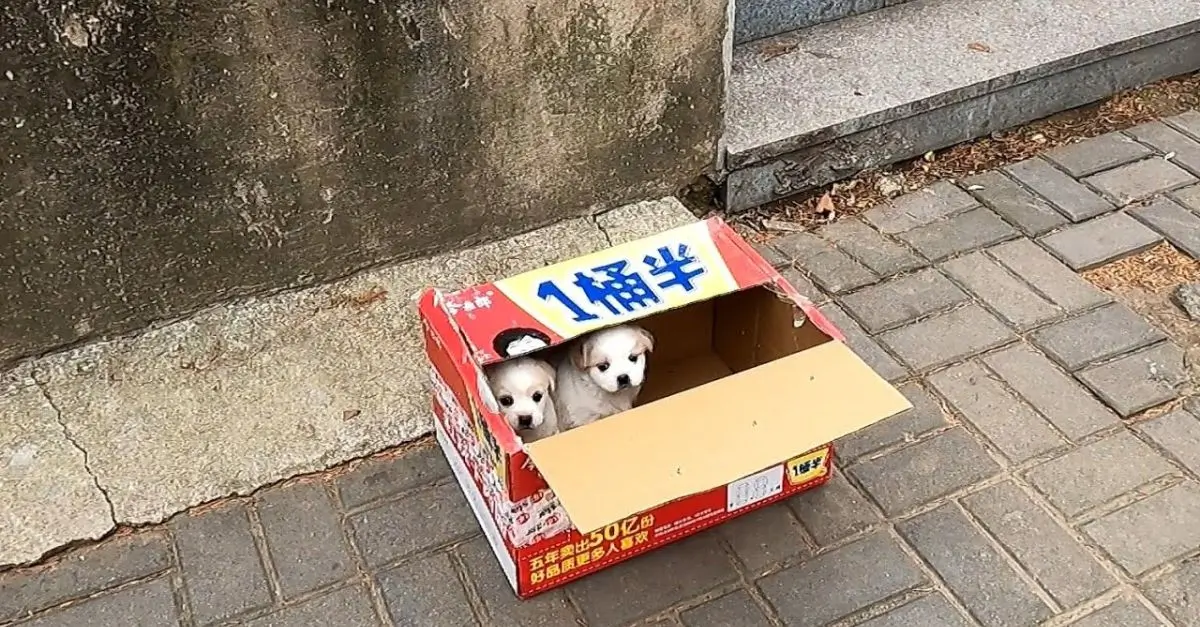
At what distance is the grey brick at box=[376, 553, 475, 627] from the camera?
2418mm

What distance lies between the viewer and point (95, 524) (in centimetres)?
259

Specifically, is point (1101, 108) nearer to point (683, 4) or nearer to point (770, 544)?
point (683, 4)

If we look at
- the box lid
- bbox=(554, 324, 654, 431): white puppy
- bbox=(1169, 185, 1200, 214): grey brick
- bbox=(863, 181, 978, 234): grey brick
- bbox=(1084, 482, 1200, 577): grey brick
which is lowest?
bbox=(1084, 482, 1200, 577): grey brick

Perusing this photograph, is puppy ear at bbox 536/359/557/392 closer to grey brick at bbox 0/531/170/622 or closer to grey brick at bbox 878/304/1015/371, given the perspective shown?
grey brick at bbox 0/531/170/622

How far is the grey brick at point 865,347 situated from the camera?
301 centimetres

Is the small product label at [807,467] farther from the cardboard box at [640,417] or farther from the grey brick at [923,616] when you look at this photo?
the grey brick at [923,616]

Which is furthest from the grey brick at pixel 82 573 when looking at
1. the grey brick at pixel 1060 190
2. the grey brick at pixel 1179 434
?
the grey brick at pixel 1060 190

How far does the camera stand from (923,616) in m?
2.41

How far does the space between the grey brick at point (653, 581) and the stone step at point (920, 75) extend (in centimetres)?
137

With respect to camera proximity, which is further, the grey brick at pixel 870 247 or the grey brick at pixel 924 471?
the grey brick at pixel 870 247

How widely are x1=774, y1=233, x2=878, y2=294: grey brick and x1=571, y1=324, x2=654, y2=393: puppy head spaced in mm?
976

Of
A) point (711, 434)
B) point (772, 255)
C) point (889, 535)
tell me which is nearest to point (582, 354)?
point (711, 434)

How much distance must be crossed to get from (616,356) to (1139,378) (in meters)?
1.44

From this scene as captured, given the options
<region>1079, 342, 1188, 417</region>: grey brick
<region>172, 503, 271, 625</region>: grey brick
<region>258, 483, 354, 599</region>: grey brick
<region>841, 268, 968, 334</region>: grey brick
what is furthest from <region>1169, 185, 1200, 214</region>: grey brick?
<region>172, 503, 271, 625</region>: grey brick
